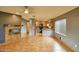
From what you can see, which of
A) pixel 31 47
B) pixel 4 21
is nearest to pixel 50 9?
pixel 31 47

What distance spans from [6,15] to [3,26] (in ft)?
2.81

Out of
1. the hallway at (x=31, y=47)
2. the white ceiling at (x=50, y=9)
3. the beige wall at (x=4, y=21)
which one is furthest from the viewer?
the beige wall at (x=4, y=21)

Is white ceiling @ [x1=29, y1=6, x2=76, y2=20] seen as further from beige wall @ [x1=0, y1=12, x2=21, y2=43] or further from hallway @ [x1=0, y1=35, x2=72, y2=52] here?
beige wall @ [x1=0, y1=12, x2=21, y2=43]

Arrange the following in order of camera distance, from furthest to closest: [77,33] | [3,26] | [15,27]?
[15,27], [3,26], [77,33]

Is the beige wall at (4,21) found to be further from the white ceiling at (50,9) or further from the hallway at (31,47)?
the white ceiling at (50,9)

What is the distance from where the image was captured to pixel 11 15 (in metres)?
8.95

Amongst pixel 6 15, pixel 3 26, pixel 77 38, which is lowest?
pixel 77 38

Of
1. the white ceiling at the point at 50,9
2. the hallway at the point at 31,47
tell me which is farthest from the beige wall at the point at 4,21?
the white ceiling at the point at 50,9

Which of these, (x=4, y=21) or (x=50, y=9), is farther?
(x=4, y=21)

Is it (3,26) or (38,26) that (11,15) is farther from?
(38,26)

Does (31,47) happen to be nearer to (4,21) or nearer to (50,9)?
(50,9)
